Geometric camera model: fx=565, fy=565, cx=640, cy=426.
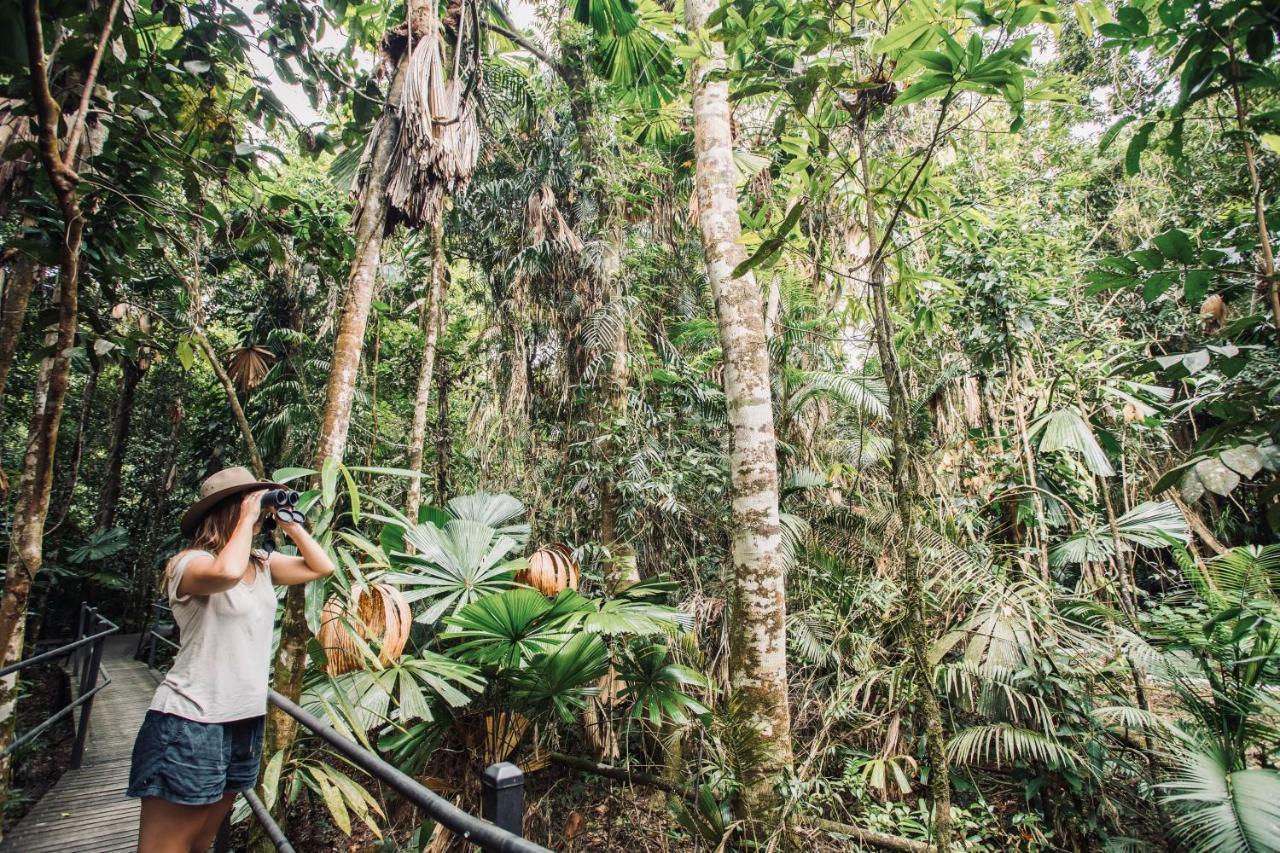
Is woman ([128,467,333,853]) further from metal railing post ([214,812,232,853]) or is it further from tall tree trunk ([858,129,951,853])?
tall tree trunk ([858,129,951,853])

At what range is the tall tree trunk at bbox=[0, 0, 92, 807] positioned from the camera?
72.4 inches

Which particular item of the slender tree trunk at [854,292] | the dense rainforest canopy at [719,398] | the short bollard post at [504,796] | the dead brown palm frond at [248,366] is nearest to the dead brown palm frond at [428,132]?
the dense rainforest canopy at [719,398]

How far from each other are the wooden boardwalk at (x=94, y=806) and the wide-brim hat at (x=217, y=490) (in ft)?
10.7

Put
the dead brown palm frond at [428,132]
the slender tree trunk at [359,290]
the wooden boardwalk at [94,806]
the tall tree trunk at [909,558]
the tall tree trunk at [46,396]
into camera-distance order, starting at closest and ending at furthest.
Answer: the tall tree trunk at [46,396] < the tall tree trunk at [909,558] < the slender tree trunk at [359,290] < the dead brown palm frond at [428,132] < the wooden boardwalk at [94,806]

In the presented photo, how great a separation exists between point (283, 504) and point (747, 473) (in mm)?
2212

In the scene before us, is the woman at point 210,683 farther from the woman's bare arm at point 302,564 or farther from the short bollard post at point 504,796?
the short bollard post at point 504,796

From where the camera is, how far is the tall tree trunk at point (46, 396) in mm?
1838

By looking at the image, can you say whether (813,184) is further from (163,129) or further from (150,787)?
(150,787)

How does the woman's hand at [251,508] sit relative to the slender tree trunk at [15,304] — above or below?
below

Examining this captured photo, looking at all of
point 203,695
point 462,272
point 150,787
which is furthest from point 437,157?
point 462,272

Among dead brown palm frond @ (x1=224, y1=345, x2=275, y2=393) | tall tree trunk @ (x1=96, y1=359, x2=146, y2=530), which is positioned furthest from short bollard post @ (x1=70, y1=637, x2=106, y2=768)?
tall tree trunk @ (x1=96, y1=359, x2=146, y2=530)

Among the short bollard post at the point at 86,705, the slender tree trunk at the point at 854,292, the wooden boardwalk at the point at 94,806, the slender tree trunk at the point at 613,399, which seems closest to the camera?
the wooden boardwalk at the point at 94,806

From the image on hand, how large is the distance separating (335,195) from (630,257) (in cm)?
474

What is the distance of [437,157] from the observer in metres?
3.26
